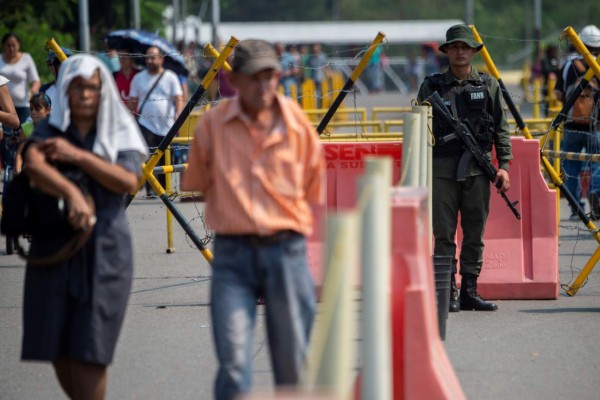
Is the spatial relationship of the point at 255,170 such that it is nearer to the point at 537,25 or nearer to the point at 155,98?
the point at 155,98

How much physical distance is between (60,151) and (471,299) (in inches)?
169

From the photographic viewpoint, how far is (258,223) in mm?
5145

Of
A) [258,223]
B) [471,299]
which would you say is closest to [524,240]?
[471,299]

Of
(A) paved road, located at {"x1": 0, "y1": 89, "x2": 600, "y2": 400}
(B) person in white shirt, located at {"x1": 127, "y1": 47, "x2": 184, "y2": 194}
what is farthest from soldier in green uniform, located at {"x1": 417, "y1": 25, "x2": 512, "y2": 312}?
(B) person in white shirt, located at {"x1": 127, "y1": 47, "x2": 184, "y2": 194}

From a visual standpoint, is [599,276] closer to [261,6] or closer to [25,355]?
[25,355]

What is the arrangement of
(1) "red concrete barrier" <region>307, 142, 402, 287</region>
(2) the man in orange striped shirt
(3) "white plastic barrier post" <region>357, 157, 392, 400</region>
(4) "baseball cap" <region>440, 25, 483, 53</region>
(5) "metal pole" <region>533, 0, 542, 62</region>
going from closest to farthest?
(3) "white plastic barrier post" <region>357, 157, 392, 400</region> → (2) the man in orange striped shirt → (4) "baseball cap" <region>440, 25, 483, 53</region> → (1) "red concrete barrier" <region>307, 142, 402, 287</region> → (5) "metal pole" <region>533, 0, 542, 62</region>

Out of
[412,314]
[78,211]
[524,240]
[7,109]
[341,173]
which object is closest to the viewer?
[78,211]

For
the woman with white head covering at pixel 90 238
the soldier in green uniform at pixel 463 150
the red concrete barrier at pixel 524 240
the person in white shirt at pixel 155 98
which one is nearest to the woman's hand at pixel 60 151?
the woman with white head covering at pixel 90 238

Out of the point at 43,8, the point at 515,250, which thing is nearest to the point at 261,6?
the point at 43,8

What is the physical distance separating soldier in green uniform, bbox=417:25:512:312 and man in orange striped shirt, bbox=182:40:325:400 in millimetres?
3560

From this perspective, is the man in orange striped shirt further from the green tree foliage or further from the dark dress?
the green tree foliage

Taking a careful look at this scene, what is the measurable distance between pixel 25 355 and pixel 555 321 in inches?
169

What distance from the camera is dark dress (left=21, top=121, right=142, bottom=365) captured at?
5539 mm

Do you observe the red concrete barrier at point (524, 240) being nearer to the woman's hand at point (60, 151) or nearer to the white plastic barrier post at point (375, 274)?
the woman's hand at point (60, 151)
